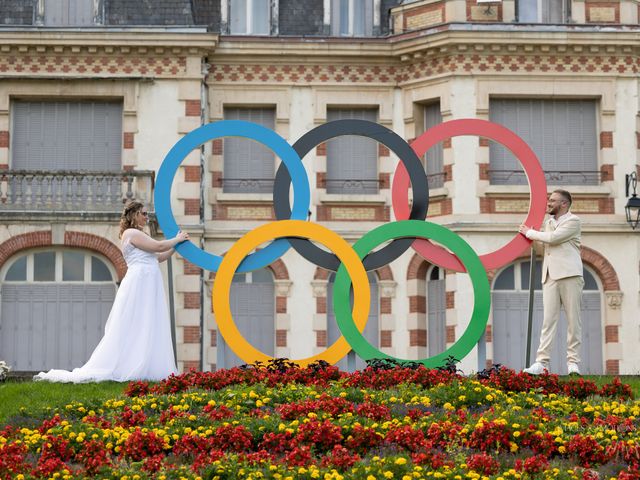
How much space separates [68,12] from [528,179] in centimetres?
1360

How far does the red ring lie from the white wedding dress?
346cm

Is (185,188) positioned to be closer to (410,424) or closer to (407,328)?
(407,328)

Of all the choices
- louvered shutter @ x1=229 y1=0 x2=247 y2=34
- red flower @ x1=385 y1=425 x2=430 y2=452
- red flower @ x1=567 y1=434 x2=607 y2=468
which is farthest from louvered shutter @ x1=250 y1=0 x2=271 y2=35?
red flower @ x1=567 y1=434 x2=607 y2=468

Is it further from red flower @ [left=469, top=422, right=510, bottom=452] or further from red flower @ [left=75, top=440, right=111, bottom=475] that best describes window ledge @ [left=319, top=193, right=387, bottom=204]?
red flower @ [left=75, top=440, right=111, bottom=475]

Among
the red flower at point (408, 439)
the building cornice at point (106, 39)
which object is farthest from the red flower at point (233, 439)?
the building cornice at point (106, 39)

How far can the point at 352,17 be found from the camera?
29141 mm

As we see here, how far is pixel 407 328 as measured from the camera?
1088 inches

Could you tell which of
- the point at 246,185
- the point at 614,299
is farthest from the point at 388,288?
the point at 614,299

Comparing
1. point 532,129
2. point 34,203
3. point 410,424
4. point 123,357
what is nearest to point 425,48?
point 532,129

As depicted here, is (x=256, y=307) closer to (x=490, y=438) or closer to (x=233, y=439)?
(x=233, y=439)

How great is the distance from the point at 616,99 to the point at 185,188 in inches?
356

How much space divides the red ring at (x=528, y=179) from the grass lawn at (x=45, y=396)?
2.14 meters

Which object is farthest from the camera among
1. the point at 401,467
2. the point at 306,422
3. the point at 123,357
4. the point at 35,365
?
the point at 35,365

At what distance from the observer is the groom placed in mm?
17047
